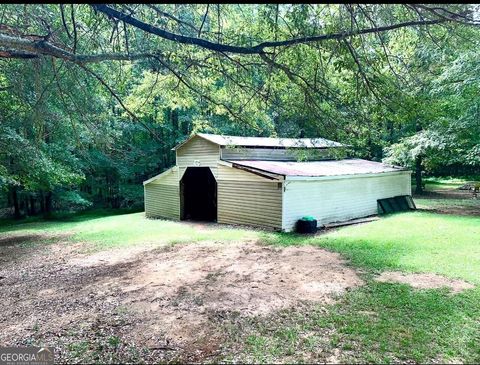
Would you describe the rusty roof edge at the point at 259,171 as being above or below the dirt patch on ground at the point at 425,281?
above

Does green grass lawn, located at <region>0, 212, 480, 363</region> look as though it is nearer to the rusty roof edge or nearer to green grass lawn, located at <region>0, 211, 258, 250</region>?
the rusty roof edge

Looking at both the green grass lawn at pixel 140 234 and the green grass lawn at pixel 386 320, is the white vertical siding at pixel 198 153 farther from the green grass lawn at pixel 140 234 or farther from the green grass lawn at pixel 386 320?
the green grass lawn at pixel 386 320

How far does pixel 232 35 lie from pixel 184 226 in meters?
9.16

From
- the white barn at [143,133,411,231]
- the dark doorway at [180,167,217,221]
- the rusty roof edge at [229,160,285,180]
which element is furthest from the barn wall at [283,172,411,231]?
the dark doorway at [180,167,217,221]

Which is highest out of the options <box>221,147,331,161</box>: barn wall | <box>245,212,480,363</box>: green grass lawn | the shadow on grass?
<box>221,147,331,161</box>: barn wall

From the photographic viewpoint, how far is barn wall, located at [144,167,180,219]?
15359mm

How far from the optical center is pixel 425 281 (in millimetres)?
6086

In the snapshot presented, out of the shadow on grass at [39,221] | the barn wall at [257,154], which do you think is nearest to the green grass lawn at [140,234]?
the shadow on grass at [39,221]

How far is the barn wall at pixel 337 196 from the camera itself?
456 inches

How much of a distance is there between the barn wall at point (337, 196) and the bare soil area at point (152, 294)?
2.79 metres

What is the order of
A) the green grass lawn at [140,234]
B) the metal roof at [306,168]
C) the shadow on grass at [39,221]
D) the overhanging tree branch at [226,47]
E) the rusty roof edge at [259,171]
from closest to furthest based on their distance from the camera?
the overhanging tree branch at [226,47] → the green grass lawn at [140,234] → the rusty roof edge at [259,171] → the metal roof at [306,168] → the shadow on grass at [39,221]

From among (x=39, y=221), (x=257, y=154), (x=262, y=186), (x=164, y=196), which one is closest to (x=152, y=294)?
(x=262, y=186)

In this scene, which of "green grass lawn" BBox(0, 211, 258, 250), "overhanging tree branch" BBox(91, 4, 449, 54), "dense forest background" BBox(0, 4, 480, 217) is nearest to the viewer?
"overhanging tree branch" BBox(91, 4, 449, 54)

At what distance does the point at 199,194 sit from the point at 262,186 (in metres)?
5.11
